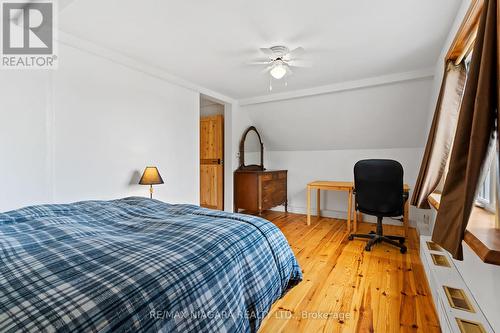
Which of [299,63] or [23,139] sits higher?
[299,63]

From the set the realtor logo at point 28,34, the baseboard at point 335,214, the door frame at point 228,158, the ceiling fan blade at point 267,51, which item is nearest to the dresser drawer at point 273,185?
the baseboard at point 335,214

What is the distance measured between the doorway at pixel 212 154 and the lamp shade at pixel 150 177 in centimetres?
188

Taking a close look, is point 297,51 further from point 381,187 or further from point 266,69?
point 381,187

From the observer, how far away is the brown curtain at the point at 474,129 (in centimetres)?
98


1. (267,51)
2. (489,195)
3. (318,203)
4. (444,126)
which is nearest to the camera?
(489,195)

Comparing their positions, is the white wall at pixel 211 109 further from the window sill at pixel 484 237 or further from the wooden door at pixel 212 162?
the window sill at pixel 484 237

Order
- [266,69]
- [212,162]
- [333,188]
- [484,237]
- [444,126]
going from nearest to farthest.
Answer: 1. [484,237]
2. [444,126]
3. [266,69]
4. [333,188]
5. [212,162]

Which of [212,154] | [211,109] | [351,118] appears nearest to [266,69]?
[351,118]

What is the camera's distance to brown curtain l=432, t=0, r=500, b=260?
984 mm

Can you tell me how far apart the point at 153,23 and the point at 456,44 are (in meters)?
2.43

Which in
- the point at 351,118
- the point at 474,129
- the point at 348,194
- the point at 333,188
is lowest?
the point at 348,194

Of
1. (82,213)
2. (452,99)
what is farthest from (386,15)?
(82,213)

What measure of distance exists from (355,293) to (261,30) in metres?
2.29

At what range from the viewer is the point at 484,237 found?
3.20 feet
